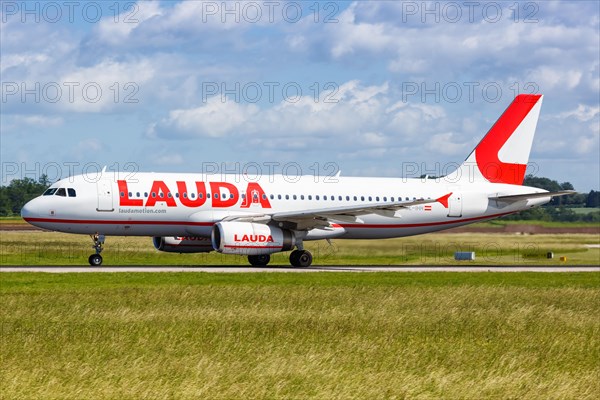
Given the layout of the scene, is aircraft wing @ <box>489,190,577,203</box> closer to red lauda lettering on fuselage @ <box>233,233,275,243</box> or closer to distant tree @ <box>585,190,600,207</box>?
red lauda lettering on fuselage @ <box>233,233,275,243</box>

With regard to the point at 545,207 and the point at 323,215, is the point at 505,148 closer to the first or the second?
the point at 323,215

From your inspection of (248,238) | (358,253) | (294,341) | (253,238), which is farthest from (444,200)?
(294,341)

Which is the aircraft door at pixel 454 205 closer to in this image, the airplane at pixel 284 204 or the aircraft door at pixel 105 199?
the airplane at pixel 284 204

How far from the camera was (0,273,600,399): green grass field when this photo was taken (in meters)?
15.1

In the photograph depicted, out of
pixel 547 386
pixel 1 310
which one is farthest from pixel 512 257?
pixel 547 386

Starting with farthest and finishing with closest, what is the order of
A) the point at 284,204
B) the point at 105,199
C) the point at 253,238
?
the point at 284,204
the point at 105,199
the point at 253,238

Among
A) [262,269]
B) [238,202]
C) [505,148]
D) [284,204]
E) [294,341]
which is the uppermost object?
Result: [505,148]

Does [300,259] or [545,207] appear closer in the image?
[300,259]

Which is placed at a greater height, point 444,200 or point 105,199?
point 105,199

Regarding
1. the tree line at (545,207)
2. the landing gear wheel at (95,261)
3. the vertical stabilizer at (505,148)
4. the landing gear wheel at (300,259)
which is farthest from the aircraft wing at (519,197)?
the tree line at (545,207)

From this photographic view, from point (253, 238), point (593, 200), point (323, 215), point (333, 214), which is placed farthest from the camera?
point (593, 200)

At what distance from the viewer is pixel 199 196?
147ft

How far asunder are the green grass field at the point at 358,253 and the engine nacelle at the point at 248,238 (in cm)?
627

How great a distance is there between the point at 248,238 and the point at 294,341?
75.5 ft
